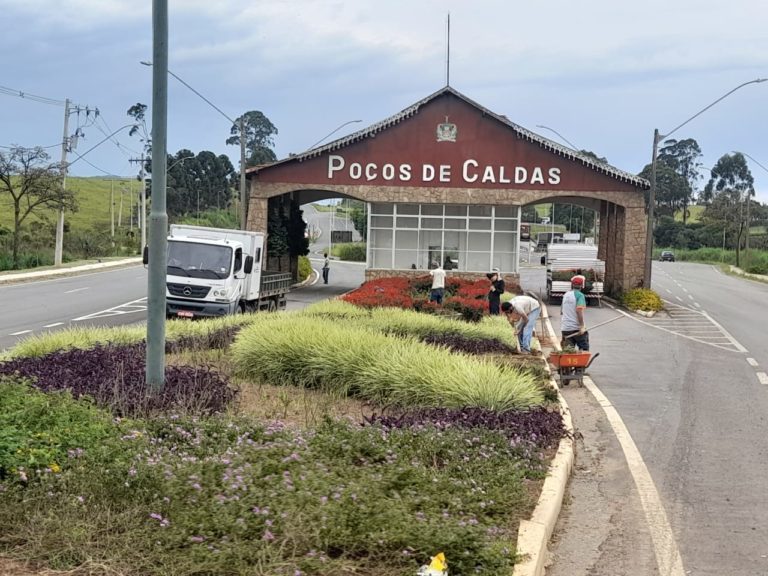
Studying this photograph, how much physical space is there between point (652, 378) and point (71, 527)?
12.2 m

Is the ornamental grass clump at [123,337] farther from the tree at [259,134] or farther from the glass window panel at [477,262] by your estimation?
the tree at [259,134]

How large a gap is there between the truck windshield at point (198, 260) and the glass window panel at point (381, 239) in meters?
19.4

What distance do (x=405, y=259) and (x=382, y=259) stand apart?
3.58 ft

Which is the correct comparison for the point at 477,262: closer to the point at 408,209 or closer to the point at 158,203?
the point at 408,209

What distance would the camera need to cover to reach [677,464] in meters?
8.72

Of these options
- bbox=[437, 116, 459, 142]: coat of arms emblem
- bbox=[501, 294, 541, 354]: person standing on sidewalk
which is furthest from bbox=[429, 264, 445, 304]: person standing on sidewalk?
bbox=[437, 116, 459, 142]: coat of arms emblem

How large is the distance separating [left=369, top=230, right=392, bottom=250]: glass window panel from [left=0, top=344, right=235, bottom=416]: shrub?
30693 millimetres

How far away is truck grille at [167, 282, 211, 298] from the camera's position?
70.5 feet

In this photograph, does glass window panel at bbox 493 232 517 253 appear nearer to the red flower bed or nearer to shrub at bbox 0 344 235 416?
the red flower bed

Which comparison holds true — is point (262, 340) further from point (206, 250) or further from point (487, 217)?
point (487, 217)

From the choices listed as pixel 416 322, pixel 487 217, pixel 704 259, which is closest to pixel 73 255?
pixel 487 217

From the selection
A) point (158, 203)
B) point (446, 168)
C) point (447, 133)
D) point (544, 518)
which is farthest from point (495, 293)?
point (447, 133)

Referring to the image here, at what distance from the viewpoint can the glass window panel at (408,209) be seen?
4091 centimetres

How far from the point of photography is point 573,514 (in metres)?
7.03
